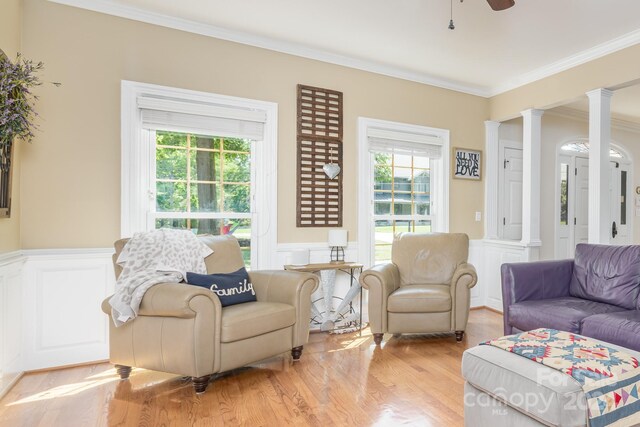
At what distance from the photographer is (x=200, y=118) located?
3193mm

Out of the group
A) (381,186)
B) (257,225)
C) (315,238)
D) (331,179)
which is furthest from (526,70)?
(257,225)

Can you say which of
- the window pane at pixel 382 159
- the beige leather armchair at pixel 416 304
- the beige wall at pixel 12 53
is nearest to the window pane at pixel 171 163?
the beige wall at pixel 12 53

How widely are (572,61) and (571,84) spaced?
216 mm

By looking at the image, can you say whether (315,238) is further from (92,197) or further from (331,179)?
(92,197)

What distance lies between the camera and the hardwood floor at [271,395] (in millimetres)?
2016

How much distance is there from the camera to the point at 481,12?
2.86m

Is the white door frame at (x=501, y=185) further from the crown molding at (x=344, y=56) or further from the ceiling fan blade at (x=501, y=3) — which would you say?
the ceiling fan blade at (x=501, y=3)

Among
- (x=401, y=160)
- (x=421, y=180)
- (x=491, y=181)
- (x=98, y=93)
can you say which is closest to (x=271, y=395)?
(x=98, y=93)

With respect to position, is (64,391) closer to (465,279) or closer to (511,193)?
(465,279)

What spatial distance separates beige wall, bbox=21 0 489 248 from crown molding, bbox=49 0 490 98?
53 mm

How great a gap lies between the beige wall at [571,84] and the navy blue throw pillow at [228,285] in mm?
3584

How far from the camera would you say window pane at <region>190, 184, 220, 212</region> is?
328cm

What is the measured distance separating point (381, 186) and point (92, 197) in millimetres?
2722

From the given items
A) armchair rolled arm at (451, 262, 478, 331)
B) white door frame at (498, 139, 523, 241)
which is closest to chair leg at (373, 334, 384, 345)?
armchair rolled arm at (451, 262, 478, 331)
